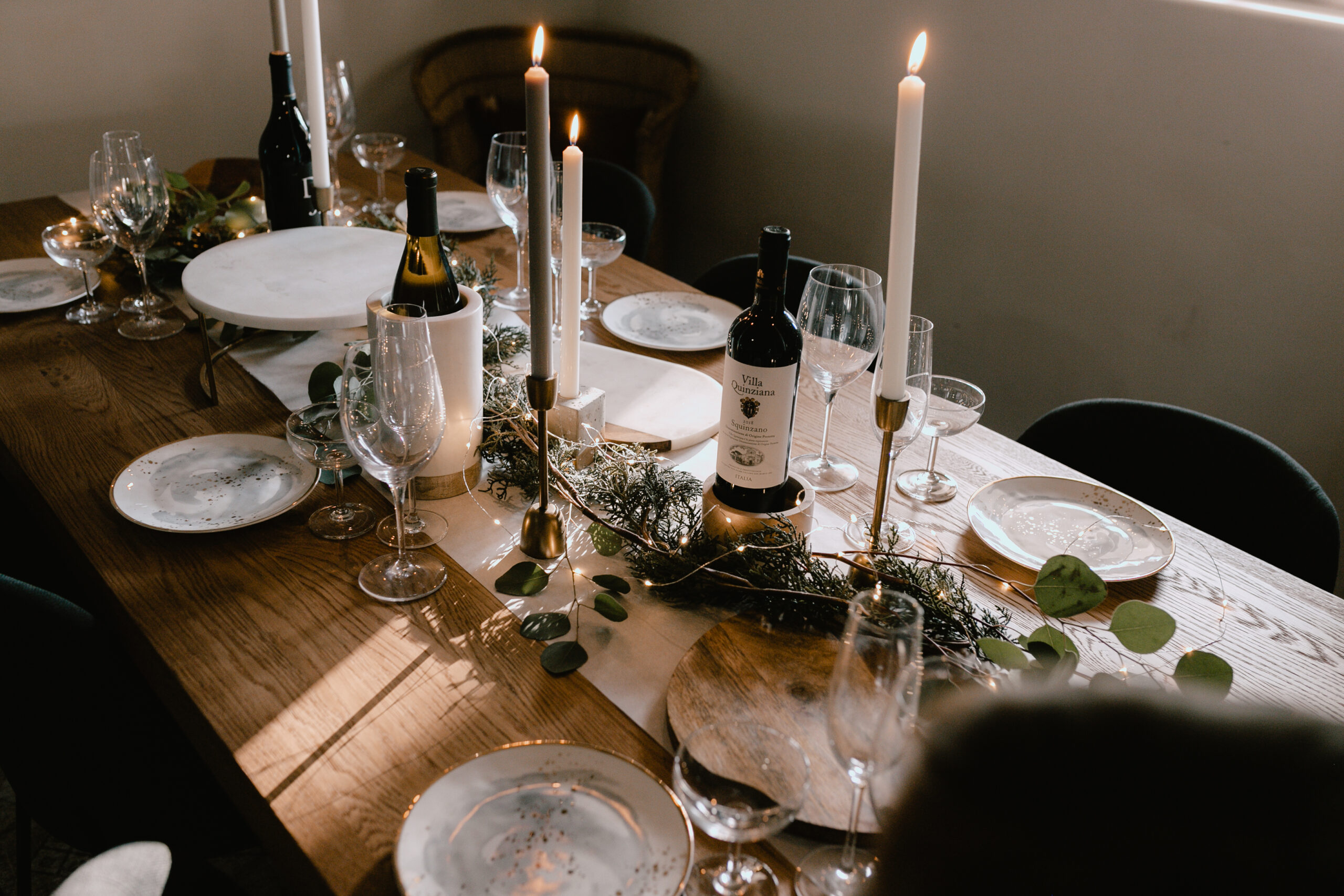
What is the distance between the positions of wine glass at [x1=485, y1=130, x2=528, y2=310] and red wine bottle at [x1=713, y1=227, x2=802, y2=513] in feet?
2.44

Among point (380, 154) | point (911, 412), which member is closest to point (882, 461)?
point (911, 412)

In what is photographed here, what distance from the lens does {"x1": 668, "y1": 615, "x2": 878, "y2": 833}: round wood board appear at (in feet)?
2.42

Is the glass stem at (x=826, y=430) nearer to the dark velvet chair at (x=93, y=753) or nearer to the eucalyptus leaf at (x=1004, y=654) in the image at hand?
the eucalyptus leaf at (x=1004, y=654)

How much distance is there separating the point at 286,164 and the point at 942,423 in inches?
46.1

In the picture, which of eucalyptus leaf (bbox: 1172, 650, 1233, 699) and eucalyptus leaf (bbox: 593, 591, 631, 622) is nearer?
eucalyptus leaf (bbox: 1172, 650, 1233, 699)

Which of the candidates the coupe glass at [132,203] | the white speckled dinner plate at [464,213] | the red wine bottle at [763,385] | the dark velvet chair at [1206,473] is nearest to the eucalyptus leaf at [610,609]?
the red wine bottle at [763,385]

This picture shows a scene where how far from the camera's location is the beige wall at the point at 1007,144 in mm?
1944

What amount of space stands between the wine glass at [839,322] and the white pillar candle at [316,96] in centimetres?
84

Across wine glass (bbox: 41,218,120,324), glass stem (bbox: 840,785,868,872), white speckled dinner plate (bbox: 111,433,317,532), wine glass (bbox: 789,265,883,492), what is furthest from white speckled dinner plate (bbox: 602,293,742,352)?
glass stem (bbox: 840,785,868,872)

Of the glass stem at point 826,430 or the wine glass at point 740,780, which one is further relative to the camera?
the glass stem at point 826,430

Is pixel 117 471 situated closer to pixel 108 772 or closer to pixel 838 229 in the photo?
pixel 108 772

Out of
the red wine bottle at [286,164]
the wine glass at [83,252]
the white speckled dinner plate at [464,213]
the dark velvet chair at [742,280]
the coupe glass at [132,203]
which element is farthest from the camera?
the white speckled dinner plate at [464,213]

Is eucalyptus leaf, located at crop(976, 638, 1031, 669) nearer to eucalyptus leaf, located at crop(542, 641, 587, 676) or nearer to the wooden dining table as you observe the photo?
the wooden dining table

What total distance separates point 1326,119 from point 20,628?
220 centimetres
